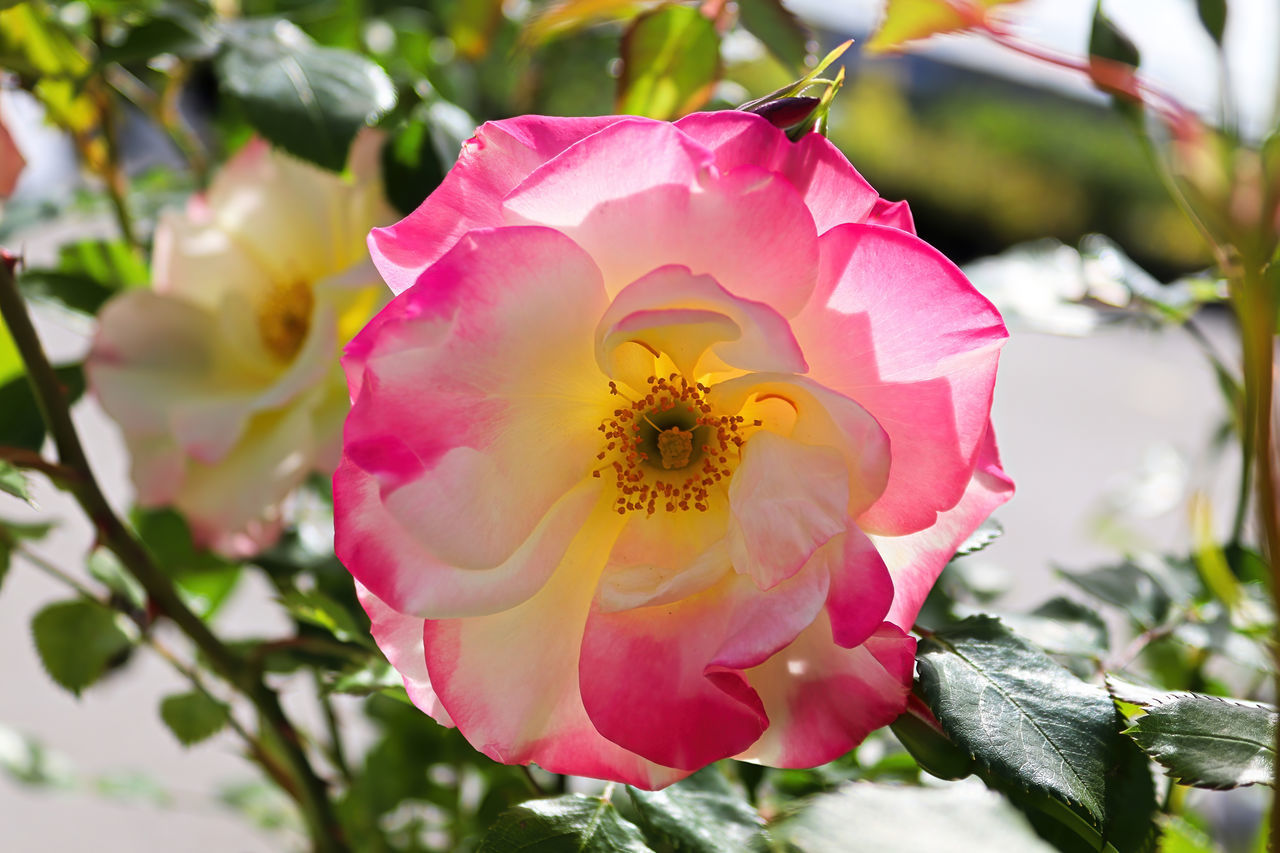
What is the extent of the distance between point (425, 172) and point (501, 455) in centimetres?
13

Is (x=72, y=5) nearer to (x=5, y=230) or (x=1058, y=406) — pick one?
(x=5, y=230)

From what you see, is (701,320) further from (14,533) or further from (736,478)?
(14,533)

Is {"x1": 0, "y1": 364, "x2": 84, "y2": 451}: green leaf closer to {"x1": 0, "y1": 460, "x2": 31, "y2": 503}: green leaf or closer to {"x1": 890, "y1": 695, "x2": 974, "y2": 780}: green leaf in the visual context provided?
{"x1": 0, "y1": 460, "x2": 31, "y2": 503}: green leaf

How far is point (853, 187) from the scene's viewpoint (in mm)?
215

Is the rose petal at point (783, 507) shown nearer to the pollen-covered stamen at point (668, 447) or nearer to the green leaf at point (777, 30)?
the pollen-covered stamen at point (668, 447)

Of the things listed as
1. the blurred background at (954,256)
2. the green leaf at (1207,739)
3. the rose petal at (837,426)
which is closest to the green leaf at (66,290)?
the blurred background at (954,256)

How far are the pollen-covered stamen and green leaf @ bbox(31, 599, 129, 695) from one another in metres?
0.20

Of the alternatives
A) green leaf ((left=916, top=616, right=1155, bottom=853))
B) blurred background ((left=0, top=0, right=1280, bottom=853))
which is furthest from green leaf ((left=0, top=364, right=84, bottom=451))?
green leaf ((left=916, top=616, right=1155, bottom=853))

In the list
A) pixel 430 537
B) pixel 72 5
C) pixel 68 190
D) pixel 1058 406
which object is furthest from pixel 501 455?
pixel 1058 406

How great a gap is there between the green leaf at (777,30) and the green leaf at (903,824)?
22 cm

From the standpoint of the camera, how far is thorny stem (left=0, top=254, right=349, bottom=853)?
0.27 meters

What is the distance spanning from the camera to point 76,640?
35cm

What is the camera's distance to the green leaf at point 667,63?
0.33 m

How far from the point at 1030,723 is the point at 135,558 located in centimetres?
25
